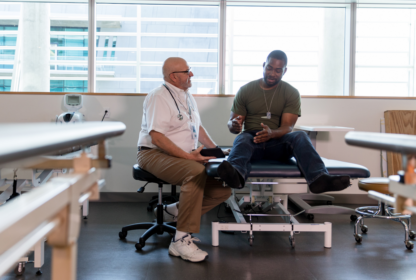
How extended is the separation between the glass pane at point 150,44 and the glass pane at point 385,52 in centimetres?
159

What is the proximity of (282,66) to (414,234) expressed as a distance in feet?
5.04

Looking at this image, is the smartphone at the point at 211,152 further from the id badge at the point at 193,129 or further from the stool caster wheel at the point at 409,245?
Result: the stool caster wheel at the point at 409,245

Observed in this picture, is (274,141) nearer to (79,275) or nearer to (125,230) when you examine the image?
(125,230)

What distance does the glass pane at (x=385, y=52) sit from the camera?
13.3 feet

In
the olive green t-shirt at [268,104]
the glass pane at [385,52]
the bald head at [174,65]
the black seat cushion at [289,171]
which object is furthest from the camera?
the glass pane at [385,52]

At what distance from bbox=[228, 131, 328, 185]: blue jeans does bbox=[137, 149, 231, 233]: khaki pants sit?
0.78 ft

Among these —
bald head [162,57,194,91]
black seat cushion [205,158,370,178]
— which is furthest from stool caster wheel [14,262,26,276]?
bald head [162,57,194,91]

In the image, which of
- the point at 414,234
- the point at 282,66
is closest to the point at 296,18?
the point at 282,66

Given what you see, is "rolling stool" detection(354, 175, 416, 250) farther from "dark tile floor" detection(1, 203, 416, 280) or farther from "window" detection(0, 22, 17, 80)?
"window" detection(0, 22, 17, 80)

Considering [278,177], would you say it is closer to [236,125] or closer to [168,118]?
[236,125]

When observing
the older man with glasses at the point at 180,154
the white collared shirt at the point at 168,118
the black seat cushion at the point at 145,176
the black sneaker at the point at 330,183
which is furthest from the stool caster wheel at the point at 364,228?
the black seat cushion at the point at 145,176

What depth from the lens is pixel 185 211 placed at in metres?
2.26

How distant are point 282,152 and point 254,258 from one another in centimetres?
81

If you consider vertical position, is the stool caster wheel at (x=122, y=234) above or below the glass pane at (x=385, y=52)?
below
